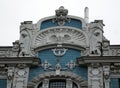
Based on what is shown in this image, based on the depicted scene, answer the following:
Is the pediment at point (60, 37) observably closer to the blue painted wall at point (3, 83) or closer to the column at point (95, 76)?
the column at point (95, 76)

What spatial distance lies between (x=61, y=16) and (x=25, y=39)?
363 centimetres

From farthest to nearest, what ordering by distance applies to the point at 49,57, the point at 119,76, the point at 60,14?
1. the point at 60,14
2. the point at 49,57
3. the point at 119,76

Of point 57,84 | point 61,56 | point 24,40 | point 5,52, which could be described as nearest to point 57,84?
point 57,84

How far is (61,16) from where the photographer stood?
104 ft

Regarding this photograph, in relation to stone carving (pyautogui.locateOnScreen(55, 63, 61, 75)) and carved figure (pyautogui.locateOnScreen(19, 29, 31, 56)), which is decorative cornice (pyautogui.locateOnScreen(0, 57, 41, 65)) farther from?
stone carving (pyautogui.locateOnScreen(55, 63, 61, 75))

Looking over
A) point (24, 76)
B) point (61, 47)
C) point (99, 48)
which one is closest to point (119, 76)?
point (99, 48)

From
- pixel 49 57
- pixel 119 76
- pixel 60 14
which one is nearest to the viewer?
pixel 119 76

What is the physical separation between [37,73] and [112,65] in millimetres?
5674

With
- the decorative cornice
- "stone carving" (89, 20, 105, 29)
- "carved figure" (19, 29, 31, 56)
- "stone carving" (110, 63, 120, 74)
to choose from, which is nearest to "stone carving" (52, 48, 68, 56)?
the decorative cornice

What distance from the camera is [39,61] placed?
2934 cm

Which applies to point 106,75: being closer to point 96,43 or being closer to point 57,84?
point 96,43

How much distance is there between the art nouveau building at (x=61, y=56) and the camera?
2819cm

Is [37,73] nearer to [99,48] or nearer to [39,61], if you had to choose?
[39,61]

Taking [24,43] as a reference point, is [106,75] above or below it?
below
